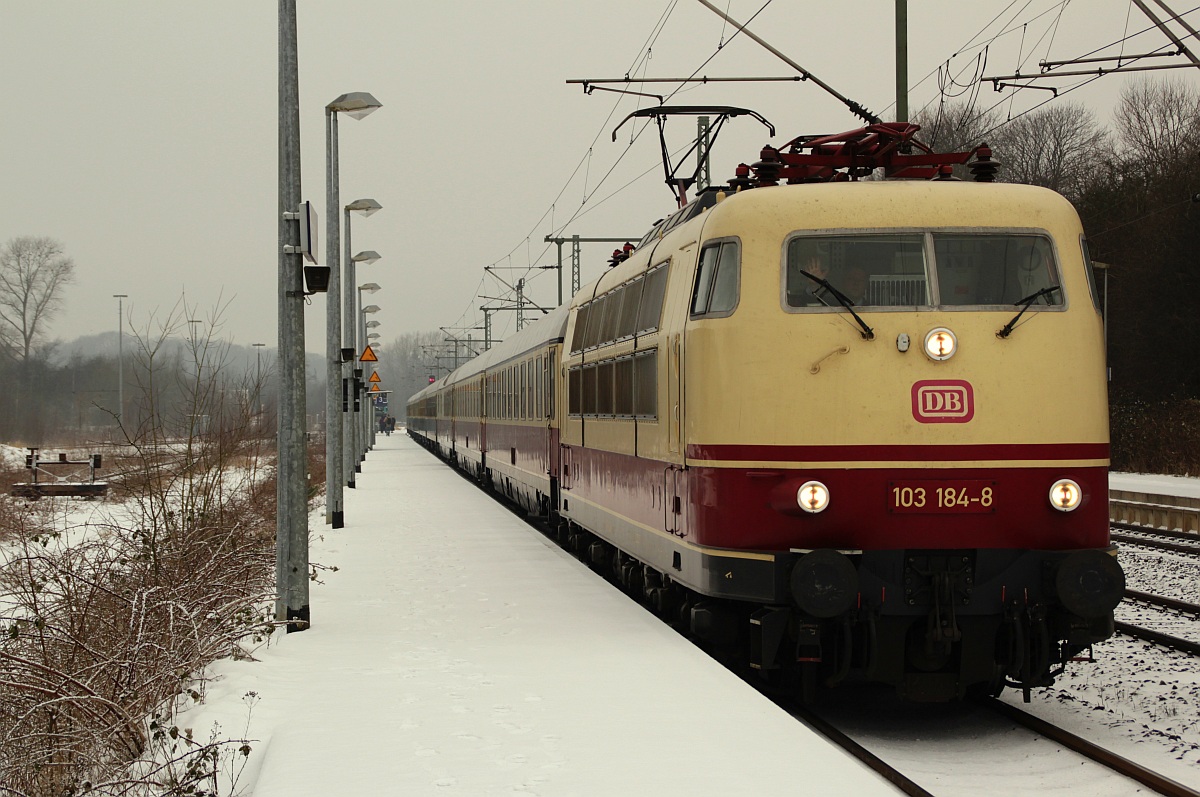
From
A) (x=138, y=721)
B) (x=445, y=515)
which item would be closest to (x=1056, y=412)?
(x=138, y=721)

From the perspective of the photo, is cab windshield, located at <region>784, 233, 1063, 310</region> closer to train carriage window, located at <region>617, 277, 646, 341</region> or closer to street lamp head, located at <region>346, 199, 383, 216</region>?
train carriage window, located at <region>617, 277, 646, 341</region>

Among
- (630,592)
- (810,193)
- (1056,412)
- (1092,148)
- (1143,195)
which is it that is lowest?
(630,592)

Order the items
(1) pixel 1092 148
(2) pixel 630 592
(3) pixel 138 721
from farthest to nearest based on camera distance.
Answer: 1. (1) pixel 1092 148
2. (2) pixel 630 592
3. (3) pixel 138 721

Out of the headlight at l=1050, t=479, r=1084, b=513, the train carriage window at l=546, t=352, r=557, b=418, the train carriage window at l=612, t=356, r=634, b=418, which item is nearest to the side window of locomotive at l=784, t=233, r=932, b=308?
the headlight at l=1050, t=479, r=1084, b=513

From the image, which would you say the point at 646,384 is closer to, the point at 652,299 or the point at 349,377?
the point at 652,299

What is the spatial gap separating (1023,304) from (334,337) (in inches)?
596

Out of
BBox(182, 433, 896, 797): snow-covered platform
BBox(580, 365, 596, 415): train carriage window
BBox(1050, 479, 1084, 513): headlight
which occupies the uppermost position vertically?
BBox(580, 365, 596, 415): train carriage window

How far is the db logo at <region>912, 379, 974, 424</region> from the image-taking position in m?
7.80

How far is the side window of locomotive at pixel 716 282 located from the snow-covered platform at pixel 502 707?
229 centimetres

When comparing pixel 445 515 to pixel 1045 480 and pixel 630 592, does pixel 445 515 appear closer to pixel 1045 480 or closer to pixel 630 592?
pixel 630 592

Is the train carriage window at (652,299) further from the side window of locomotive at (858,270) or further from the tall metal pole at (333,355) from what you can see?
the tall metal pole at (333,355)

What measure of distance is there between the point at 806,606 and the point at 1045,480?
166cm

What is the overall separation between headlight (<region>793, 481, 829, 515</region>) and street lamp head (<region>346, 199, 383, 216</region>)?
2285 centimetres

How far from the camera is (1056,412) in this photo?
782cm
